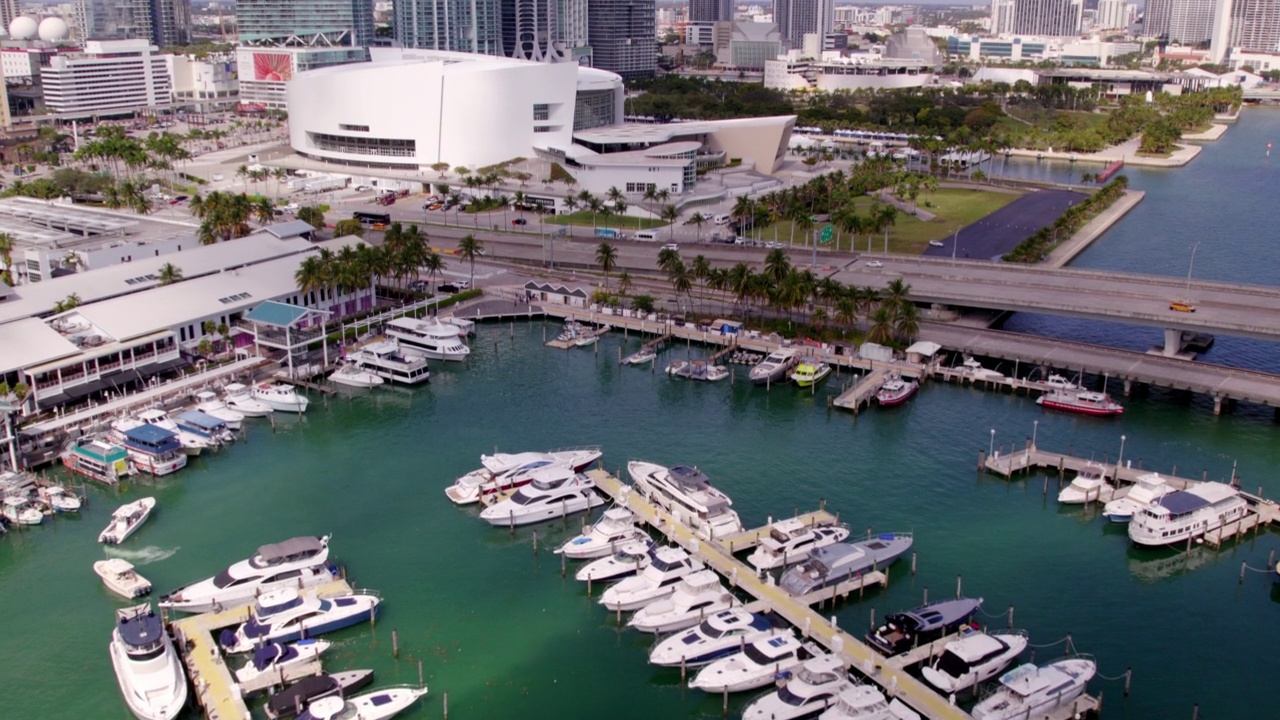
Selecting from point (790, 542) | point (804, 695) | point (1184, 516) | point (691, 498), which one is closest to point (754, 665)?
point (804, 695)

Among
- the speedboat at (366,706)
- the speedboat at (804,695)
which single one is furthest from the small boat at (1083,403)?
the speedboat at (366,706)

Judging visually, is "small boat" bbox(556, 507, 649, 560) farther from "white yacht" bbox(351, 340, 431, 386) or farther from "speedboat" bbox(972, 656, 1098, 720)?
"white yacht" bbox(351, 340, 431, 386)

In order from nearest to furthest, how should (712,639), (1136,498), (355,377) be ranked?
1. (712,639)
2. (1136,498)
3. (355,377)

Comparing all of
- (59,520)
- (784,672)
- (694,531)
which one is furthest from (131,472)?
(784,672)

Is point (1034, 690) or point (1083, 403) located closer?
point (1034, 690)

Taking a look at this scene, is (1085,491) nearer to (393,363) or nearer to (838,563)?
(838,563)


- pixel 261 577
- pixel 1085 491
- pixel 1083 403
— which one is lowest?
pixel 261 577

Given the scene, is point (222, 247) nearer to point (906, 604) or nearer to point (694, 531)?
point (694, 531)

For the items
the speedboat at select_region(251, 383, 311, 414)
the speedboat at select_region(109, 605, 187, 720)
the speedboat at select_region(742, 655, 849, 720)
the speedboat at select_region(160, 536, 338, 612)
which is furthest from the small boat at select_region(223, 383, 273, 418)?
the speedboat at select_region(742, 655, 849, 720)
